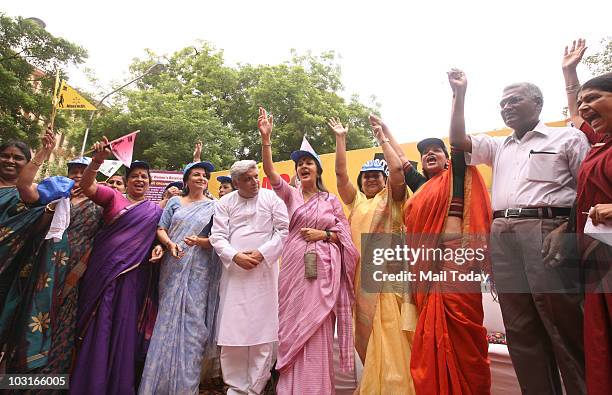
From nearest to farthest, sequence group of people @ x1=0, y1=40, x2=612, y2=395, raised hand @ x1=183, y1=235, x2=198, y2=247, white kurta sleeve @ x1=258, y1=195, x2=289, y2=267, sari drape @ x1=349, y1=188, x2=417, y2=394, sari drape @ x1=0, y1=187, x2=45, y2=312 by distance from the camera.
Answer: group of people @ x1=0, y1=40, x2=612, y2=395 → sari drape @ x1=349, y1=188, x2=417, y2=394 → sari drape @ x1=0, y1=187, x2=45, y2=312 → white kurta sleeve @ x1=258, y1=195, x2=289, y2=267 → raised hand @ x1=183, y1=235, x2=198, y2=247

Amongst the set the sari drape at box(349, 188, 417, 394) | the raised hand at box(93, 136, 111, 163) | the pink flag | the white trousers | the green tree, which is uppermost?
the green tree

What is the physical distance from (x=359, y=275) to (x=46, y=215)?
2295 mm

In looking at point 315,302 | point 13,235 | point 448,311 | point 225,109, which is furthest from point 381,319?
point 225,109

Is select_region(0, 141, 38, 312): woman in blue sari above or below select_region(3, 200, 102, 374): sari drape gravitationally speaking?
above

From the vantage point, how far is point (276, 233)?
3.14 m

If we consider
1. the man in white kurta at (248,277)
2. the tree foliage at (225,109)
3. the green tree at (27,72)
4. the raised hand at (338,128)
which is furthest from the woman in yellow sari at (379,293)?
the tree foliage at (225,109)

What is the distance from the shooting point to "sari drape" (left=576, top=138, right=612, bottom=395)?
169 centimetres

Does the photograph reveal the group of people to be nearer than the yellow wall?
Yes

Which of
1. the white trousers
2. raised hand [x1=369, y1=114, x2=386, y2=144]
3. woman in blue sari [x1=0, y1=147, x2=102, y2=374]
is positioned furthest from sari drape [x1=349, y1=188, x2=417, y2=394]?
woman in blue sari [x1=0, y1=147, x2=102, y2=374]

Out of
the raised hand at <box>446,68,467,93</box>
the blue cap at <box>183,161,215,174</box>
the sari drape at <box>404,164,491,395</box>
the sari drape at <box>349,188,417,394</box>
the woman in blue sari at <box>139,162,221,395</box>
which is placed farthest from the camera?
the blue cap at <box>183,161,215,174</box>

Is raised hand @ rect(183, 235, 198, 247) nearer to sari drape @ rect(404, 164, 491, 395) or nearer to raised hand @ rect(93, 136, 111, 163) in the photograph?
raised hand @ rect(93, 136, 111, 163)

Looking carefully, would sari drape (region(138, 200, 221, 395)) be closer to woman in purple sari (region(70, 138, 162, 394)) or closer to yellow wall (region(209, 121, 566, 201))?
woman in purple sari (region(70, 138, 162, 394))

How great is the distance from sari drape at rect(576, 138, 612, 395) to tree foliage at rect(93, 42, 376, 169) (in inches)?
496

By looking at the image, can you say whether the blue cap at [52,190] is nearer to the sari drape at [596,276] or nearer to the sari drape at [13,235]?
the sari drape at [13,235]
